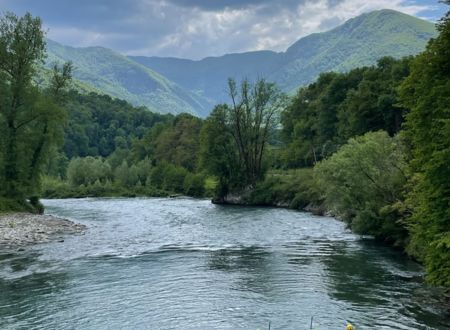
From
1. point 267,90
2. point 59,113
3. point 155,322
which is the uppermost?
point 267,90

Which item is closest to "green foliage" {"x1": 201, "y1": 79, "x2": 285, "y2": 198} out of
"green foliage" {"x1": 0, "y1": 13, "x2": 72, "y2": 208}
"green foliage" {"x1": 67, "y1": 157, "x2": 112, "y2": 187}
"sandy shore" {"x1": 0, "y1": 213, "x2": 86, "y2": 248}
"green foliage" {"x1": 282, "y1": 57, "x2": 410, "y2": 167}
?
"green foliage" {"x1": 282, "y1": 57, "x2": 410, "y2": 167}

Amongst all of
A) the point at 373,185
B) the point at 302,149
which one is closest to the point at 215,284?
the point at 373,185

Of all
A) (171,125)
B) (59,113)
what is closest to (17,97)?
(59,113)

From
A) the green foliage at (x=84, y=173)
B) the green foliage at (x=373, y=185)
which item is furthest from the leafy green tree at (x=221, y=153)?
the green foliage at (x=373, y=185)

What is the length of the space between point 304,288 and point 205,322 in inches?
284

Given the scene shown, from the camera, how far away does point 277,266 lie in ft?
100

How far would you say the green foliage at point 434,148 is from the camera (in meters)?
20.7

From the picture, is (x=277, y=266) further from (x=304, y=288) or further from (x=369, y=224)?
(x=369, y=224)

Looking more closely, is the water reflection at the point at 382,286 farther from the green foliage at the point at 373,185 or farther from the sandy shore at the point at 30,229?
the sandy shore at the point at 30,229

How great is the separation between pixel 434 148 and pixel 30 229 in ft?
114

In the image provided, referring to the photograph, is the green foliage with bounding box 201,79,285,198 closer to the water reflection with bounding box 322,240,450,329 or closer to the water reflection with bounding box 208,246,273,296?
the water reflection with bounding box 208,246,273,296

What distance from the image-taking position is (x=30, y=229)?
44.1 metres

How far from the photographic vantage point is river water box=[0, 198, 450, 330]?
20344 mm

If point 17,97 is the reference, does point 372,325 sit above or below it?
below
